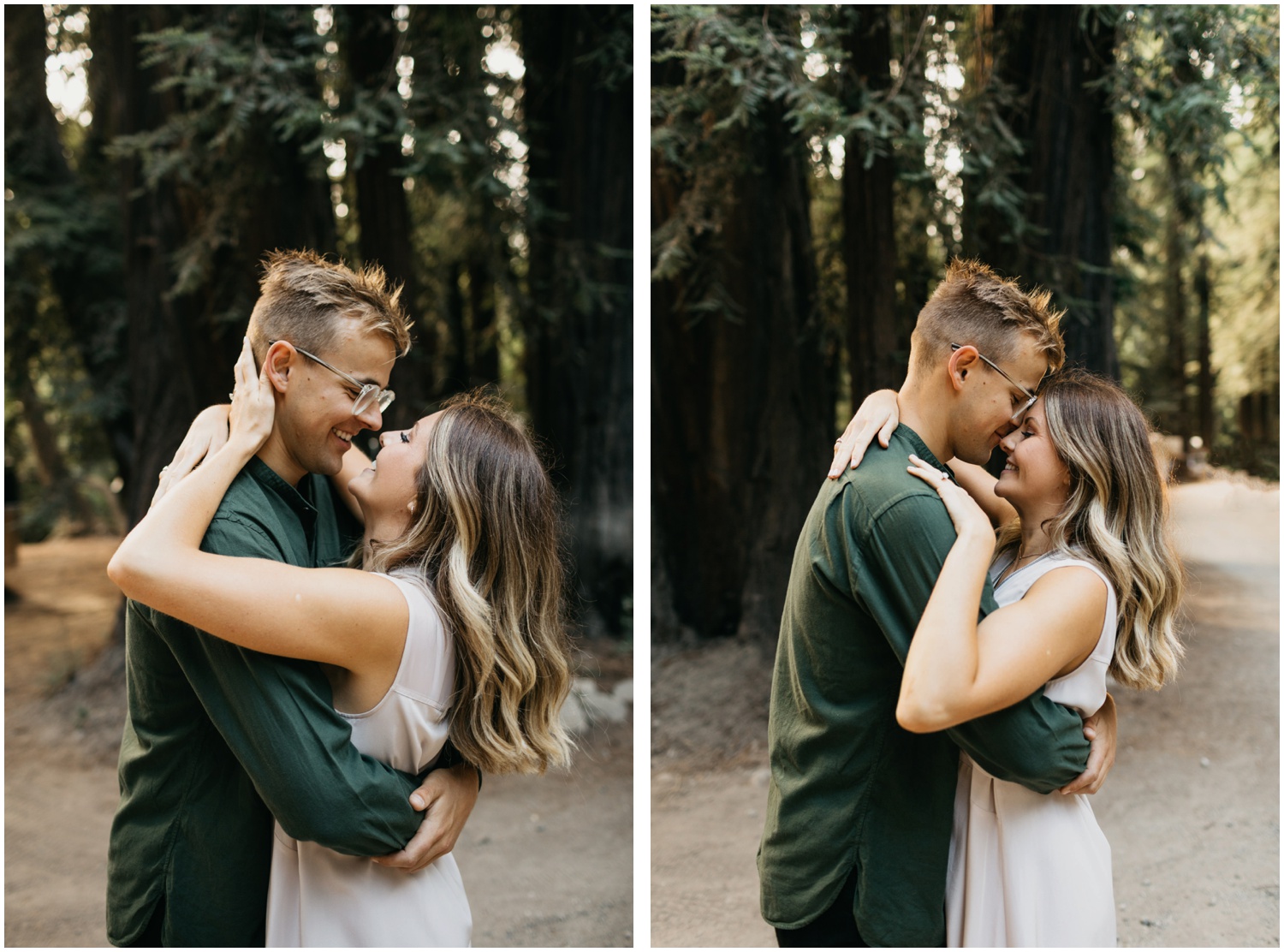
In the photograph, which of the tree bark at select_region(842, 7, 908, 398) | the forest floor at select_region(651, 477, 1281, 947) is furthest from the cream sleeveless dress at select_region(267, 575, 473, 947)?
the tree bark at select_region(842, 7, 908, 398)

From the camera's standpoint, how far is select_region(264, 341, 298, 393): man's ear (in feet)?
6.14

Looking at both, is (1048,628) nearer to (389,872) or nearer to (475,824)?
(389,872)

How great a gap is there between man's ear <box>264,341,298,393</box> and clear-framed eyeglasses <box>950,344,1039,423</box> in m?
1.36

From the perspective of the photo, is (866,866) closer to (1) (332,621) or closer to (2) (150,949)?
(1) (332,621)

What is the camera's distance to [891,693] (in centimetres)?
187

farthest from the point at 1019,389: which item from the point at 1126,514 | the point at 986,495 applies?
the point at 986,495

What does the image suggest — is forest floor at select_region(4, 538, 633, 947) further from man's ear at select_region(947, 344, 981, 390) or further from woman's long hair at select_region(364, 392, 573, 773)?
man's ear at select_region(947, 344, 981, 390)

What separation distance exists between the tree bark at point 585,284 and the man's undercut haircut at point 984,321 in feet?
11.4

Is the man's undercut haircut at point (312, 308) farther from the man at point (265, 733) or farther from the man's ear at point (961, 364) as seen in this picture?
the man's ear at point (961, 364)

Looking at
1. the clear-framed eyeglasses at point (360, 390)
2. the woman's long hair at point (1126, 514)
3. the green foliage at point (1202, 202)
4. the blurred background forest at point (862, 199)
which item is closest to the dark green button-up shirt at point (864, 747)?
the woman's long hair at point (1126, 514)

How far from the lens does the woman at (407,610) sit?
5.10 ft

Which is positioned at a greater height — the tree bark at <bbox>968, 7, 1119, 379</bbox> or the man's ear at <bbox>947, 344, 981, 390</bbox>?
the tree bark at <bbox>968, 7, 1119, 379</bbox>

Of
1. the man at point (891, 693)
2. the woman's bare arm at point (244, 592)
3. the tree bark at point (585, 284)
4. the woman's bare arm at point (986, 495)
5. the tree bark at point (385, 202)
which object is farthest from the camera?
the tree bark at point (585, 284)

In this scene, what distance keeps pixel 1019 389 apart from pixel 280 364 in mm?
1526
